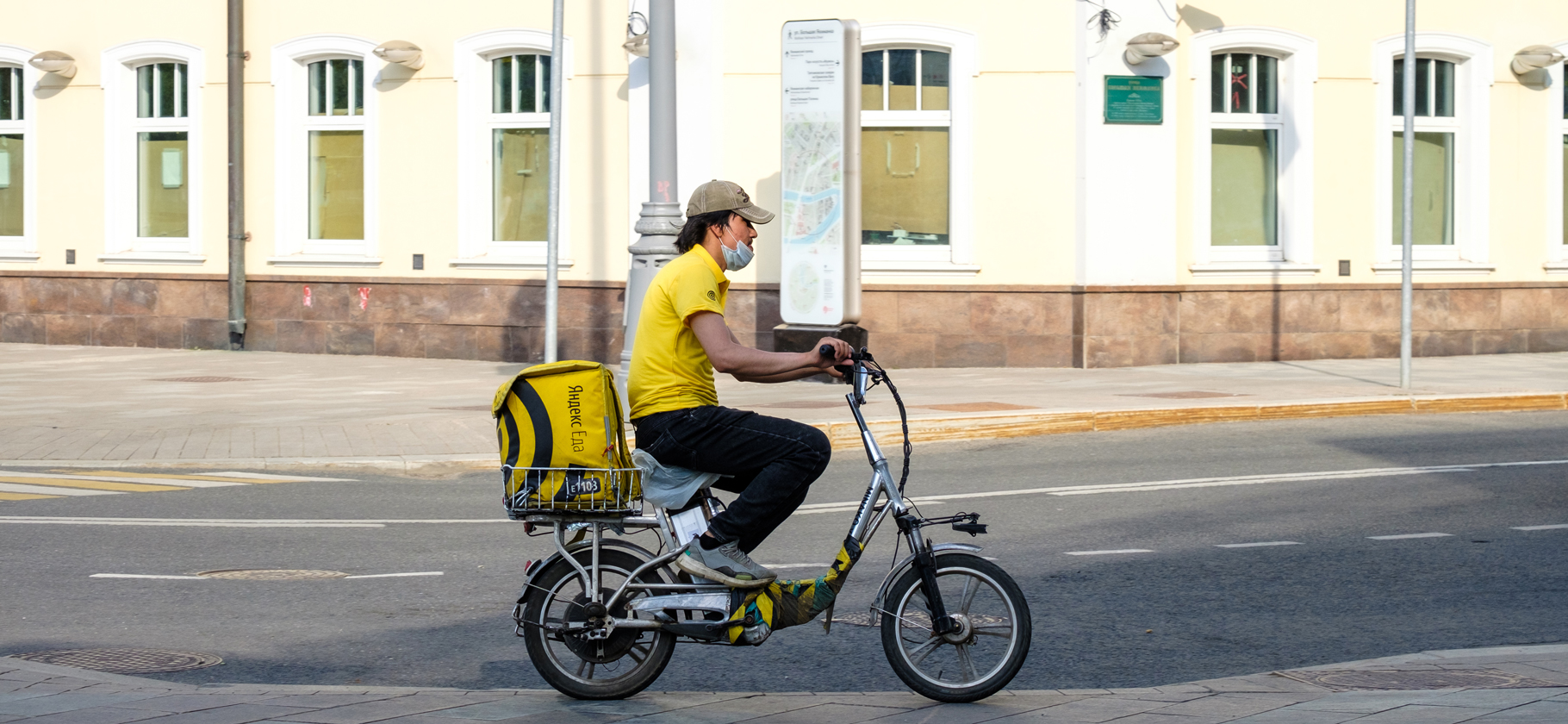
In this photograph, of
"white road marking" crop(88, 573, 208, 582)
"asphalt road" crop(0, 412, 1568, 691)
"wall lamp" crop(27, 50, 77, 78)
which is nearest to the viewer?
"asphalt road" crop(0, 412, 1568, 691)

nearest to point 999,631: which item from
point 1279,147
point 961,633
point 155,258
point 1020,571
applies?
point 961,633

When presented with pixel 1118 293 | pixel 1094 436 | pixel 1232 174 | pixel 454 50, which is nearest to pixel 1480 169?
pixel 1232 174

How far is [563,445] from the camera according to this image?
5426mm

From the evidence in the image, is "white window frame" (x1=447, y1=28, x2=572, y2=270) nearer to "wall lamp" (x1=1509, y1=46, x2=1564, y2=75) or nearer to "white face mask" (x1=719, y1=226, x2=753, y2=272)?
"wall lamp" (x1=1509, y1=46, x2=1564, y2=75)

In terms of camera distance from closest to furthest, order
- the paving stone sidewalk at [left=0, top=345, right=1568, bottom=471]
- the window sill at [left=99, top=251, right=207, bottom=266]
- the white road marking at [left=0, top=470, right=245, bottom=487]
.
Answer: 1. the white road marking at [left=0, top=470, right=245, bottom=487]
2. the paving stone sidewalk at [left=0, top=345, right=1568, bottom=471]
3. the window sill at [left=99, top=251, right=207, bottom=266]

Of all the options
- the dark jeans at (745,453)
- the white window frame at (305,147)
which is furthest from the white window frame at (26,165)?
the dark jeans at (745,453)

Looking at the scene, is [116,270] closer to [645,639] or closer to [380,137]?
[380,137]

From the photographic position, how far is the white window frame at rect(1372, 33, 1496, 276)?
20.2 meters

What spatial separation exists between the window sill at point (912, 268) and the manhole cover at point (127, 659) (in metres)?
13.6

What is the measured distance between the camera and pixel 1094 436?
553 inches

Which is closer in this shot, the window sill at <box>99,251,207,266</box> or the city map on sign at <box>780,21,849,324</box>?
the city map on sign at <box>780,21,849,324</box>

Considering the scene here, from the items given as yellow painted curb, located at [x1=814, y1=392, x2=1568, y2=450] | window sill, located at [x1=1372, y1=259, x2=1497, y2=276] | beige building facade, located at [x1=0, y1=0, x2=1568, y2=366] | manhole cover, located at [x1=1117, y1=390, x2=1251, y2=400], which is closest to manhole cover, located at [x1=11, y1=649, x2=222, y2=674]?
yellow painted curb, located at [x1=814, y1=392, x2=1568, y2=450]

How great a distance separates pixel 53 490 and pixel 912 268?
10.7 meters

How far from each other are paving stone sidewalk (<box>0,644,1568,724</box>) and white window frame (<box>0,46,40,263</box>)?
19564 millimetres
